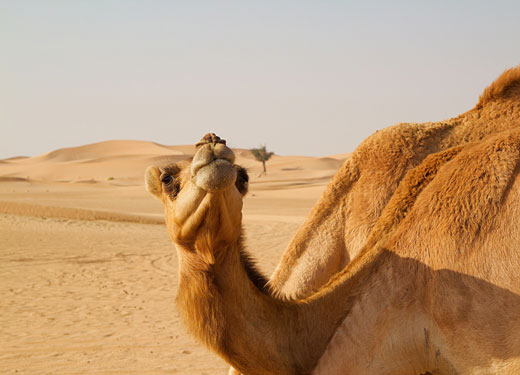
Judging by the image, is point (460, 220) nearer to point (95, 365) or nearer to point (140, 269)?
point (95, 365)

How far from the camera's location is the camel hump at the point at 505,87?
14.5 feet

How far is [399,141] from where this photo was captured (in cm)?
431

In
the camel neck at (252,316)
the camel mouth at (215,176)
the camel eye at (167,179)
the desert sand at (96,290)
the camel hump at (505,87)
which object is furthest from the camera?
the desert sand at (96,290)

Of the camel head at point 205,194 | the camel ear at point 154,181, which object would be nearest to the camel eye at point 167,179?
the camel head at point 205,194

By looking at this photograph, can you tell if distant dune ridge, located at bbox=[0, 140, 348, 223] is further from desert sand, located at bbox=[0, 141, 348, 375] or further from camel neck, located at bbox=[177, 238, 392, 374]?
camel neck, located at bbox=[177, 238, 392, 374]

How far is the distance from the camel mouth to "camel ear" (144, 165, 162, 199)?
48cm

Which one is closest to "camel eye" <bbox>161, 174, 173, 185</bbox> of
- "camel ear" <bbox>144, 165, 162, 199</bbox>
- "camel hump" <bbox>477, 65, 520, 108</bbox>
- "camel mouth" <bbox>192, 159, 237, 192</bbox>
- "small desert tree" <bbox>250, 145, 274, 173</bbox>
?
"camel ear" <bbox>144, 165, 162, 199</bbox>

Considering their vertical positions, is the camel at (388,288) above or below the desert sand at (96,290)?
above

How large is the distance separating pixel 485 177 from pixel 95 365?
4824 millimetres

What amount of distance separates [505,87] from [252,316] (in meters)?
2.75

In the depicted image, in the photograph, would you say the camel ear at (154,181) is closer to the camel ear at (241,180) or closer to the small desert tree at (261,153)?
the camel ear at (241,180)

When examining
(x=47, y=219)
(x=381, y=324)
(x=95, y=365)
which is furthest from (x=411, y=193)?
(x=47, y=219)

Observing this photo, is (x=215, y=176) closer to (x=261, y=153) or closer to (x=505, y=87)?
(x=505, y=87)

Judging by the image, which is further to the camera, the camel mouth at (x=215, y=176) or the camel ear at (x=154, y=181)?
the camel ear at (x=154, y=181)
